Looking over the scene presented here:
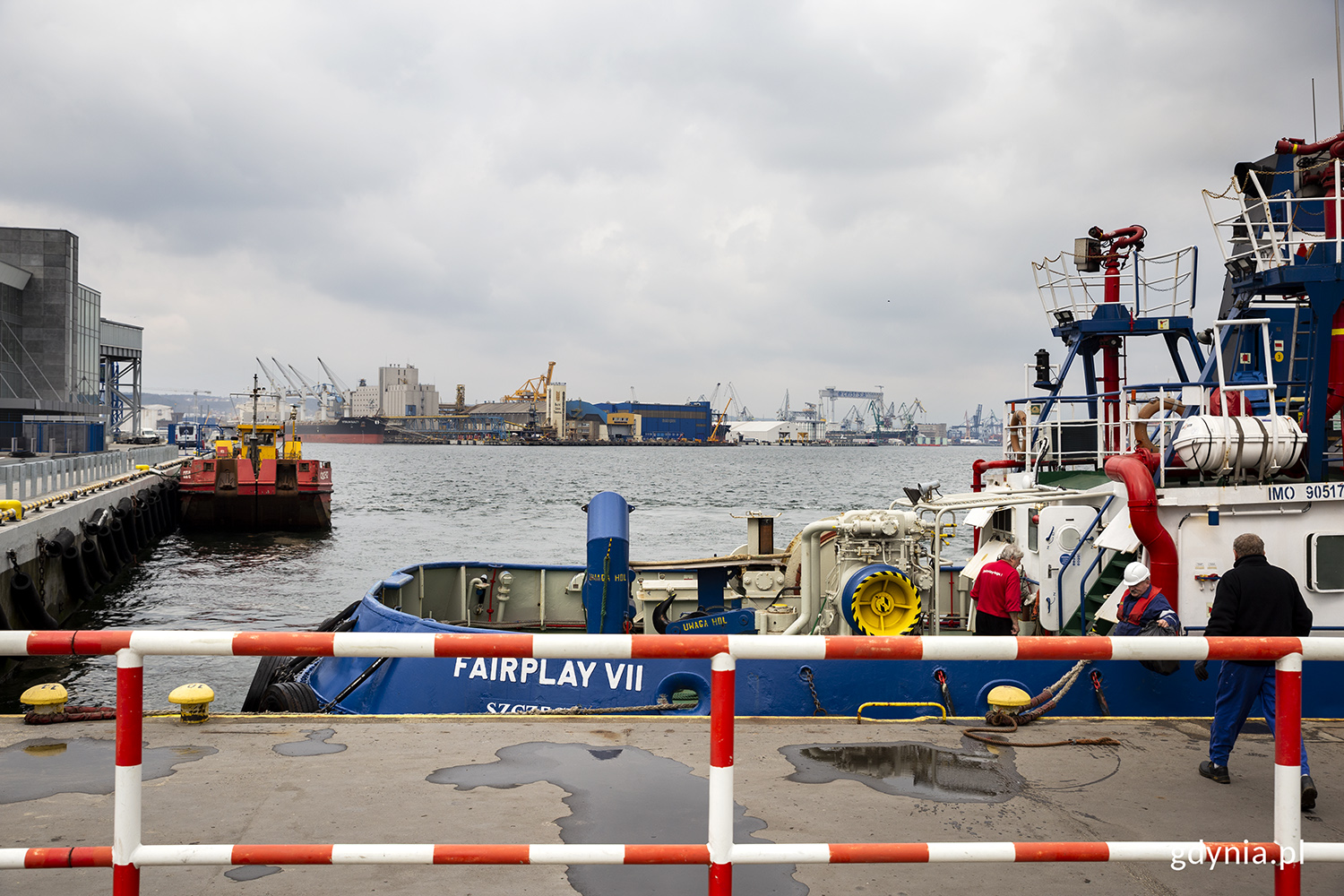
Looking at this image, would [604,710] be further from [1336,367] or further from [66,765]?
[1336,367]

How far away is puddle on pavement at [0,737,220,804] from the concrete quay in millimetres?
19

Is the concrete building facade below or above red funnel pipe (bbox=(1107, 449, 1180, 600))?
above

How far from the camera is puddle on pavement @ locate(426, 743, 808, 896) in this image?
169 inches

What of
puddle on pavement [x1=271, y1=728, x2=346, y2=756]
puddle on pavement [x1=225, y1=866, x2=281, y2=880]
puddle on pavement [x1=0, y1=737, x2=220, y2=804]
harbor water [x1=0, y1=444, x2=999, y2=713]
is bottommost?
harbor water [x1=0, y1=444, x2=999, y2=713]

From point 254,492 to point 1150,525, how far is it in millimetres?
37663

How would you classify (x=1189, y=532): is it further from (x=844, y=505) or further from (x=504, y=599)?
(x=844, y=505)

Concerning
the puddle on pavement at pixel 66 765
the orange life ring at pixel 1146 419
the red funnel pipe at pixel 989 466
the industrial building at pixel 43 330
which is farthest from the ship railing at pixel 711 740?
the industrial building at pixel 43 330

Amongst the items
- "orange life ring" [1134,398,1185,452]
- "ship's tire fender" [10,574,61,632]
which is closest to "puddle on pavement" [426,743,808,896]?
"orange life ring" [1134,398,1185,452]

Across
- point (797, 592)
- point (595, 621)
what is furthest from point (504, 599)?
point (797, 592)

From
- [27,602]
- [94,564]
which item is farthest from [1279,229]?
[94,564]

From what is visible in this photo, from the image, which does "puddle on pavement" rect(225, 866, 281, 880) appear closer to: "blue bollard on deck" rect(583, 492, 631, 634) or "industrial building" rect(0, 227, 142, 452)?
"blue bollard on deck" rect(583, 492, 631, 634)

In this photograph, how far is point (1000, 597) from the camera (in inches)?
378

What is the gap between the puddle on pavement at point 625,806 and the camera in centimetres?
428

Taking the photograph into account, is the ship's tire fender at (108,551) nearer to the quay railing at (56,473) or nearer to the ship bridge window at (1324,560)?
the quay railing at (56,473)
